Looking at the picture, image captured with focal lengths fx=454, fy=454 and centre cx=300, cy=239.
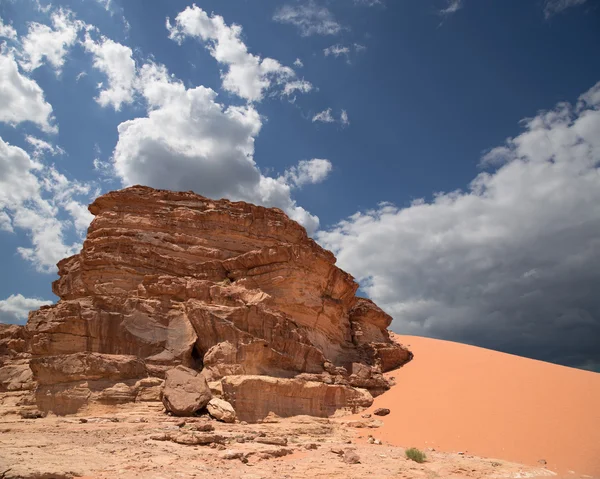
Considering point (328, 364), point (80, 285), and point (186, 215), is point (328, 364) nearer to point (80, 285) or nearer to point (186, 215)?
point (186, 215)

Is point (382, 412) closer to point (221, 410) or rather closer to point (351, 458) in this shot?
point (221, 410)

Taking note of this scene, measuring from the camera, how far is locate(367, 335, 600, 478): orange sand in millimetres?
16750

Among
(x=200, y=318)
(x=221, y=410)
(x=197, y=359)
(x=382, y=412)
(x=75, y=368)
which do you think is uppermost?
(x=200, y=318)

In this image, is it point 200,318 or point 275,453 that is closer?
point 275,453

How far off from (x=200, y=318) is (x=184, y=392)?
14.7 feet

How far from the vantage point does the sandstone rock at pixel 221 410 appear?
49.2 ft

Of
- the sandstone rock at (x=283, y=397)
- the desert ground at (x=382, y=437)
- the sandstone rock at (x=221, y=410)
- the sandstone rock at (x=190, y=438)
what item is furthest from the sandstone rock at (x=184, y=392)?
the sandstone rock at (x=190, y=438)

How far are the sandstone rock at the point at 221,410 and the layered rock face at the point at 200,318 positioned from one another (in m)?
1.01

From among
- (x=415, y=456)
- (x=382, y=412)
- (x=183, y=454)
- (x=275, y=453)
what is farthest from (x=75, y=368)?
(x=382, y=412)

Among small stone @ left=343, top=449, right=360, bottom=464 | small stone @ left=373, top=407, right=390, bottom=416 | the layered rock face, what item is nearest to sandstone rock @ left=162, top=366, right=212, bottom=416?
the layered rock face

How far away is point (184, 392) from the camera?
1518 cm

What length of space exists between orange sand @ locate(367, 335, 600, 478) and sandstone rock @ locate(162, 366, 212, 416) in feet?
26.2

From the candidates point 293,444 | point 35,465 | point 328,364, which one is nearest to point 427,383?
point 328,364

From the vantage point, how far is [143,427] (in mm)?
13039
